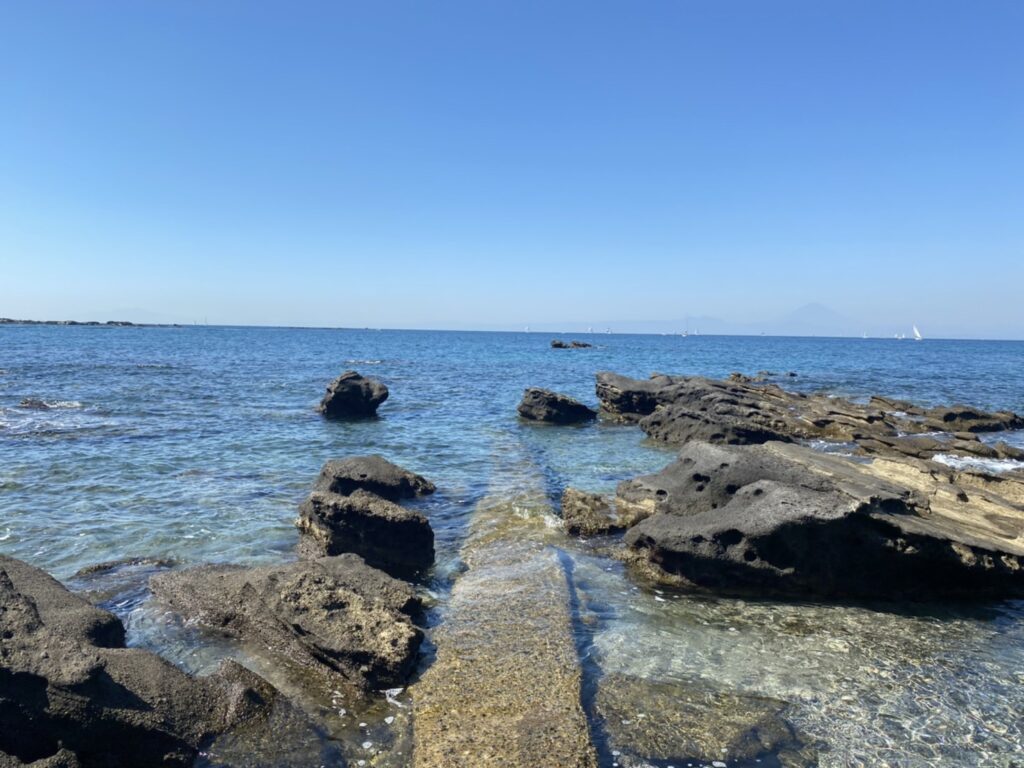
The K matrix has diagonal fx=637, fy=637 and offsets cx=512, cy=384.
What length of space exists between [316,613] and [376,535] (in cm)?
333

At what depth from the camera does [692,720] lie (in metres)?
6.67

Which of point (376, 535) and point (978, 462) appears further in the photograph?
point (978, 462)

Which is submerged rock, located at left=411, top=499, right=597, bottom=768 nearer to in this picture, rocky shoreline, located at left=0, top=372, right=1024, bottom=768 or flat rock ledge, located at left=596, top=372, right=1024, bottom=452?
rocky shoreline, located at left=0, top=372, right=1024, bottom=768

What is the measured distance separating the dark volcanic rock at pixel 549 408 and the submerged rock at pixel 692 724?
76.1 ft

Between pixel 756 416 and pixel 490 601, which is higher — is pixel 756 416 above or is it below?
above

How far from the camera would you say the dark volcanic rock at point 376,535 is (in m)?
11.4

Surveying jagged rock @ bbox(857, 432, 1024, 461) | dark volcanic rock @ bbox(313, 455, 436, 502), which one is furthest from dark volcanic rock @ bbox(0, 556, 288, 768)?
jagged rock @ bbox(857, 432, 1024, 461)

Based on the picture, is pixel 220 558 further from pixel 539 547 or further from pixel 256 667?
pixel 539 547

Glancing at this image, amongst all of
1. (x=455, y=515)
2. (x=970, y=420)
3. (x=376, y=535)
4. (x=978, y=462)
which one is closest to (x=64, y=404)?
(x=455, y=515)

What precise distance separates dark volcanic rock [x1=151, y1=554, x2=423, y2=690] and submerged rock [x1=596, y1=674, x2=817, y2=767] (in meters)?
2.51

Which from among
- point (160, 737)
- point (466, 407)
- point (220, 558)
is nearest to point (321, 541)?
point (220, 558)

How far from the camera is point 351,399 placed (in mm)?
30781

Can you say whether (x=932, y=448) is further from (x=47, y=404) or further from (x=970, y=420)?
(x=47, y=404)

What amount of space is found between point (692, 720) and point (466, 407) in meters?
29.7
